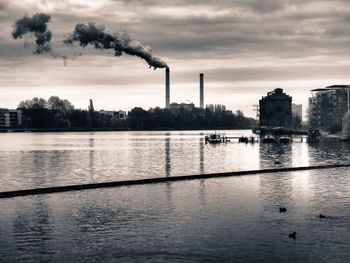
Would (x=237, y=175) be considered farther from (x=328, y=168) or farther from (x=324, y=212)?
(x=324, y=212)

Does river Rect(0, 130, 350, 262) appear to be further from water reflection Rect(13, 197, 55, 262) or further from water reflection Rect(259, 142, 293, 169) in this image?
water reflection Rect(259, 142, 293, 169)

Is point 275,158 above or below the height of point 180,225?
below

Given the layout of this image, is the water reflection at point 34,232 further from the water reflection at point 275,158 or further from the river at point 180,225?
the water reflection at point 275,158

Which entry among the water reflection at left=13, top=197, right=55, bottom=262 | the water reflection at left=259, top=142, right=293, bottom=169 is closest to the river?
the water reflection at left=13, top=197, right=55, bottom=262

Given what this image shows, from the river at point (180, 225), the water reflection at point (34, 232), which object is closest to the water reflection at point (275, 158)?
the river at point (180, 225)

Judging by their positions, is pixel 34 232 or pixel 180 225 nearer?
pixel 34 232

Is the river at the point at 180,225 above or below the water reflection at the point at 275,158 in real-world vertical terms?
above

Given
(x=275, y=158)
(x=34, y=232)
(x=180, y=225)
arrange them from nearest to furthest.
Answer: (x=34, y=232) → (x=180, y=225) → (x=275, y=158)

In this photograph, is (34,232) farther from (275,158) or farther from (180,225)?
(275,158)

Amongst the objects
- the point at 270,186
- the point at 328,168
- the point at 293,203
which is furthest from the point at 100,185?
the point at 328,168

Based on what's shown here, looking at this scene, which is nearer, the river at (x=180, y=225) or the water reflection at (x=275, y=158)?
the river at (x=180, y=225)

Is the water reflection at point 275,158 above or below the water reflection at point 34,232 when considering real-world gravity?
below

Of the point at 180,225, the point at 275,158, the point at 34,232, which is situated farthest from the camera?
the point at 275,158

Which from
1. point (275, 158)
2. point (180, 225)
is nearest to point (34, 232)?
point (180, 225)
